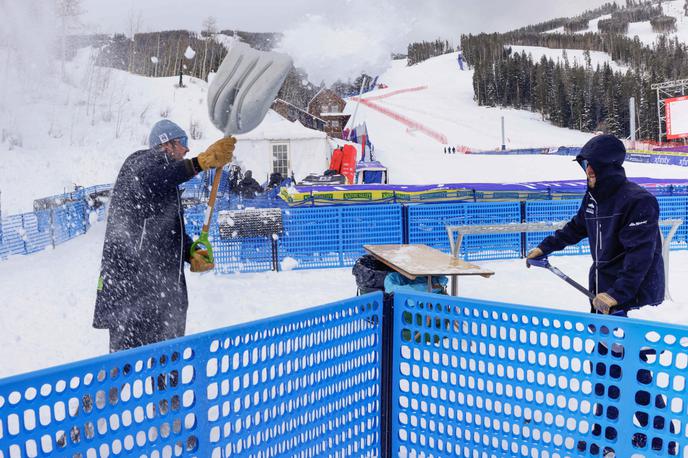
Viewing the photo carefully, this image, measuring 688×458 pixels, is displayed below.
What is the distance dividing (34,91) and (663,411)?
119 feet

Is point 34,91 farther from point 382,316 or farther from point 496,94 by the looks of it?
point 496,94

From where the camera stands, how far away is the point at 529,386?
2420 mm

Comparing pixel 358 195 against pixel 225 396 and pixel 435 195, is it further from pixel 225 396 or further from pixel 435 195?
pixel 225 396

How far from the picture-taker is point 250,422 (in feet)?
7.41

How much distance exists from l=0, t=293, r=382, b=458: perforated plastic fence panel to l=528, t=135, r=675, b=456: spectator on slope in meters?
1.26

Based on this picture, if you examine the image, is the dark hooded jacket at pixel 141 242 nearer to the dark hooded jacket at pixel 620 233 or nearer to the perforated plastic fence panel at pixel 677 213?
the dark hooded jacket at pixel 620 233

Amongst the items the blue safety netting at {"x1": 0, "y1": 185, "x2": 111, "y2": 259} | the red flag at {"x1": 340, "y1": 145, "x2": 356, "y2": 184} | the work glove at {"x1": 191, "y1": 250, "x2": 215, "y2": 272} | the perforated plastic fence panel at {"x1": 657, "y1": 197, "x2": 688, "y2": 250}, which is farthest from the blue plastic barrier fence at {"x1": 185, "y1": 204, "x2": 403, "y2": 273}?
the red flag at {"x1": 340, "y1": 145, "x2": 356, "y2": 184}

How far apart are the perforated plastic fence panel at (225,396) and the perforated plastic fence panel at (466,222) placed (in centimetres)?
642

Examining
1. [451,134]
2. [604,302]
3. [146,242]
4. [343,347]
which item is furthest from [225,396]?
[451,134]

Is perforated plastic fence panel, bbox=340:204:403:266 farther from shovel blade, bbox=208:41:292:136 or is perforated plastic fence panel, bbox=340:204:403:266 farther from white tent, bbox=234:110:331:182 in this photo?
white tent, bbox=234:110:331:182

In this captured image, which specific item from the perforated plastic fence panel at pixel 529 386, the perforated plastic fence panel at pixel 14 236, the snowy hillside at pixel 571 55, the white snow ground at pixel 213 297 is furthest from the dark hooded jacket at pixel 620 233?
the snowy hillside at pixel 571 55

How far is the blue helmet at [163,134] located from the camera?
3047mm

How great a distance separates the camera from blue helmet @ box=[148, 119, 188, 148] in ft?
10.00

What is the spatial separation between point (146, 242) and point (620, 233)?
8.21 ft
